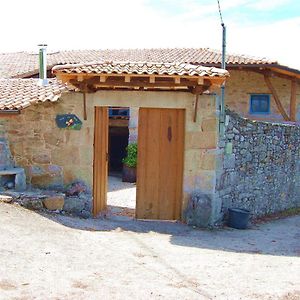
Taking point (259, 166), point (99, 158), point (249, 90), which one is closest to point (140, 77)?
point (99, 158)

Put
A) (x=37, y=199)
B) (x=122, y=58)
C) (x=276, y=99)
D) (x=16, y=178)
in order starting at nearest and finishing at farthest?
(x=37, y=199), (x=16, y=178), (x=276, y=99), (x=122, y=58)

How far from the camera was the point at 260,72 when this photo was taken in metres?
15.3

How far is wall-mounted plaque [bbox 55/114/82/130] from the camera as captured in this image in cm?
877

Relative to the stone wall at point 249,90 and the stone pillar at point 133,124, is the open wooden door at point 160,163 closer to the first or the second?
the stone pillar at point 133,124

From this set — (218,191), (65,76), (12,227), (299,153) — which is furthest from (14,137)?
(299,153)

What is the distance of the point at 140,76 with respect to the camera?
7.99 m

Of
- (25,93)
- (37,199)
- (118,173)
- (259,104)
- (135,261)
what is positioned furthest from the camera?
(118,173)

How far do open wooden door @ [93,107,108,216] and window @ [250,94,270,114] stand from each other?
8475 mm

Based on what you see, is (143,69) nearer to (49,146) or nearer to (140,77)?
(140,77)

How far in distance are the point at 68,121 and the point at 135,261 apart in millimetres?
3709

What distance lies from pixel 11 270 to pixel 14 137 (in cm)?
431

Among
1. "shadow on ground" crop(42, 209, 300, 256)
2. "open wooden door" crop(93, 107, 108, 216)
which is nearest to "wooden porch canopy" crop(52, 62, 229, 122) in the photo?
"open wooden door" crop(93, 107, 108, 216)

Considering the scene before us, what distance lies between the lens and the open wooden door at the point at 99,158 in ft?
29.2

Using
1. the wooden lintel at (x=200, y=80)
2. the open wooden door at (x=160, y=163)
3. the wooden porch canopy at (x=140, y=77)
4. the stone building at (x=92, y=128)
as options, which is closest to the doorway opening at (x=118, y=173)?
the open wooden door at (x=160, y=163)
